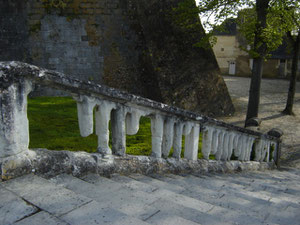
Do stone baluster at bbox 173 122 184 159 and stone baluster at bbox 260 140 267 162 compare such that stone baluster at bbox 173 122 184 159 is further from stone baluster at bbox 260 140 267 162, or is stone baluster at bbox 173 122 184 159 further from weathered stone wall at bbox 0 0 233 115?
weathered stone wall at bbox 0 0 233 115

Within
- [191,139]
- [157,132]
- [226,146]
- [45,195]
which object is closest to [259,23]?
[226,146]

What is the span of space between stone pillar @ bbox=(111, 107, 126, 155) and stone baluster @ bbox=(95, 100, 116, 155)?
0.27 ft

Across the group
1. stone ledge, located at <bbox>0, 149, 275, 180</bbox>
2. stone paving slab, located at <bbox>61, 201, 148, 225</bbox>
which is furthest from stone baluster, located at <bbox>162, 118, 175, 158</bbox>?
stone paving slab, located at <bbox>61, 201, 148, 225</bbox>

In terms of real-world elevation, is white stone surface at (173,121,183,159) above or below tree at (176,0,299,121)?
below

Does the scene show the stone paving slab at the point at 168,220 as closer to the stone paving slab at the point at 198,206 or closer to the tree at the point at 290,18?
the stone paving slab at the point at 198,206

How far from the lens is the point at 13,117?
6.96 ft

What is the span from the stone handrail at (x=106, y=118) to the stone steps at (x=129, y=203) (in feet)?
1.12

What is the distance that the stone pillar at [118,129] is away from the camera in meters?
2.77

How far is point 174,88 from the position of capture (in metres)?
10.5

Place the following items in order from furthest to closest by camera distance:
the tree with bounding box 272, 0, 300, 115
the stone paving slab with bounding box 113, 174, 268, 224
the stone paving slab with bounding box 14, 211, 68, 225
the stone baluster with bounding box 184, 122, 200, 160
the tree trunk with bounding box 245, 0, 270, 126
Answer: the tree trunk with bounding box 245, 0, 270, 126 < the tree with bounding box 272, 0, 300, 115 < the stone baluster with bounding box 184, 122, 200, 160 < the stone paving slab with bounding box 113, 174, 268, 224 < the stone paving slab with bounding box 14, 211, 68, 225

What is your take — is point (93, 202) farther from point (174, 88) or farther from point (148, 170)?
point (174, 88)

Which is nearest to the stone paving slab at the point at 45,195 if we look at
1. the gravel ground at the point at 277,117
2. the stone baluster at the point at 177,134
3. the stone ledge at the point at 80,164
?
the stone ledge at the point at 80,164

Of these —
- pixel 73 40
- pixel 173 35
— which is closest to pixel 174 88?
pixel 173 35

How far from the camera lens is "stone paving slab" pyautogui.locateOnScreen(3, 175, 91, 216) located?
1.73 meters
